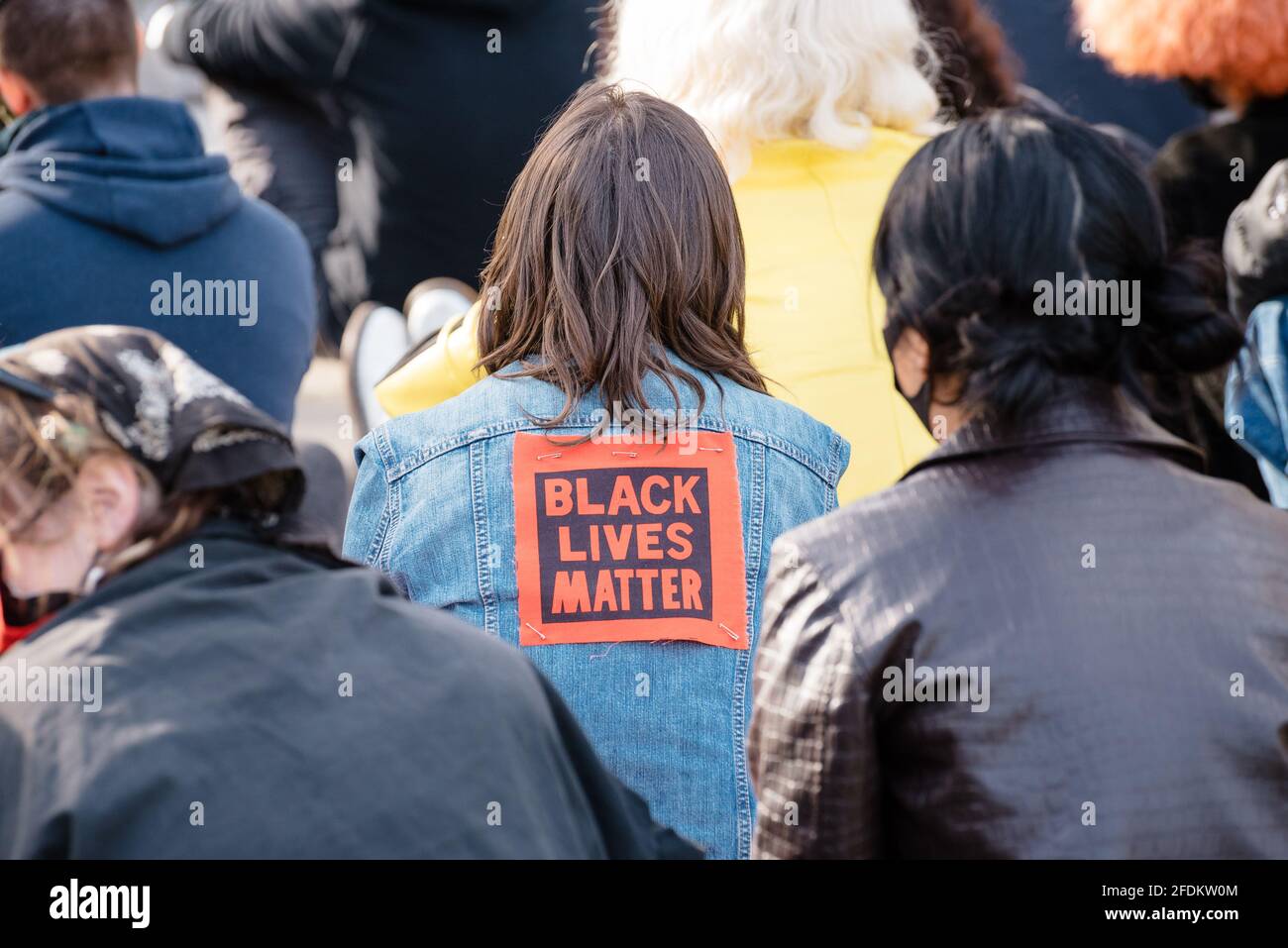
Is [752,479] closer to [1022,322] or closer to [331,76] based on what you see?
[1022,322]

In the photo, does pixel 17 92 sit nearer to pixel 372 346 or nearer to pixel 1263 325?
pixel 372 346

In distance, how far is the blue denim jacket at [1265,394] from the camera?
10.5ft

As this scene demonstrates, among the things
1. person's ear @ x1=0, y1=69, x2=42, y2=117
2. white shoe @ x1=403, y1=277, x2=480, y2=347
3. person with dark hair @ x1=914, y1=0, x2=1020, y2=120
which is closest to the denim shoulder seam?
person with dark hair @ x1=914, y1=0, x2=1020, y2=120

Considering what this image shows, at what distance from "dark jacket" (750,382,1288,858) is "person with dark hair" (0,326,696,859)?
30 centimetres

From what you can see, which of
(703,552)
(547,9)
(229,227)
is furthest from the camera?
→ (547,9)

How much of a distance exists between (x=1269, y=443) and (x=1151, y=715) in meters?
1.63

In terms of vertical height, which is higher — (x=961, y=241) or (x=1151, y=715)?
(x=961, y=241)

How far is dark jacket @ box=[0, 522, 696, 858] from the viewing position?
5.45 ft

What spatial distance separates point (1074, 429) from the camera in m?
1.94

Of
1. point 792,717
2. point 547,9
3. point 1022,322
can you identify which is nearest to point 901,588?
point 792,717

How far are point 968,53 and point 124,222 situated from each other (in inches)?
74.1

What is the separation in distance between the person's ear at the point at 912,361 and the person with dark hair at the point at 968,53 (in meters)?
1.87

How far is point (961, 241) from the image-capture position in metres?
1.95
